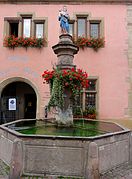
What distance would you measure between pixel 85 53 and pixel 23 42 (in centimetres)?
310

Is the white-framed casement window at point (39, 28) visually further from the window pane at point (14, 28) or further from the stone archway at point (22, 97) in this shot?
the stone archway at point (22, 97)

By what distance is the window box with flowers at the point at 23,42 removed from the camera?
10453 mm

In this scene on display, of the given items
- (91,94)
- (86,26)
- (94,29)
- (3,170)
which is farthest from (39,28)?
(3,170)

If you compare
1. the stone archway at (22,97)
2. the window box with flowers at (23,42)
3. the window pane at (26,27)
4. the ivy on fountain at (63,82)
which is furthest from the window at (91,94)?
the ivy on fountain at (63,82)

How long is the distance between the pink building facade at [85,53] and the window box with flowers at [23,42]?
0.20 m

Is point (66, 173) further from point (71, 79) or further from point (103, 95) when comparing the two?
point (103, 95)

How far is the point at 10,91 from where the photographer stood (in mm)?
12570

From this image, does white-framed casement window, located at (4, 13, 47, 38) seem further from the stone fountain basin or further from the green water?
the stone fountain basin

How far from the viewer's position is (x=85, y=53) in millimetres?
10555

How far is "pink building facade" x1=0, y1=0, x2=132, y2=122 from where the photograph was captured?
10.4 meters

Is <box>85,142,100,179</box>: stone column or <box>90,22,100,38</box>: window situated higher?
<box>90,22,100,38</box>: window

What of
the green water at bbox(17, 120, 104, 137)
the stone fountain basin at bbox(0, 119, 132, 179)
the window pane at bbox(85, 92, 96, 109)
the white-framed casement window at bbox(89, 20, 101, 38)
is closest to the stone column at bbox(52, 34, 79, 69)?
the green water at bbox(17, 120, 104, 137)

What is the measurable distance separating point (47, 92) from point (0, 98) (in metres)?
2.66

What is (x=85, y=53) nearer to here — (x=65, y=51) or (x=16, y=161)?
(x=65, y=51)
